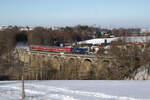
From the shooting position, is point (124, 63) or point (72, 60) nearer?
point (124, 63)

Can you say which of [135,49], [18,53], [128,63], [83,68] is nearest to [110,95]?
[128,63]

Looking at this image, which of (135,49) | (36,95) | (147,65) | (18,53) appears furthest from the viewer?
(18,53)

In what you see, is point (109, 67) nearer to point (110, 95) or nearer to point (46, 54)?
point (110, 95)

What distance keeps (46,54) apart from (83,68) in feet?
35.5

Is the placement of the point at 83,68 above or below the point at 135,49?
below

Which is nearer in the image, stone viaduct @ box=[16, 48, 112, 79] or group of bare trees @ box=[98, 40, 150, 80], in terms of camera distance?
group of bare trees @ box=[98, 40, 150, 80]

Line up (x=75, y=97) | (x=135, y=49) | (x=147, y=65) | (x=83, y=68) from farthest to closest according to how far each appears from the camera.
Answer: (x=83, y=68)
(x=135, y=49)
(x=147, y=65)
(x=75, y=97)

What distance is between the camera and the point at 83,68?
25.8m

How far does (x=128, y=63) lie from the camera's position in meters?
19.5

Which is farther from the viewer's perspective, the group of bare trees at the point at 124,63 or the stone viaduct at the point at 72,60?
the stone viaduct at the point at 72,60

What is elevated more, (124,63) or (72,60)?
(124,63)

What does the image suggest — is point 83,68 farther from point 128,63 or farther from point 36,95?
point 36,95

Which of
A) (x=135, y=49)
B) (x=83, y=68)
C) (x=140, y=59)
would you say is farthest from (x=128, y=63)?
(x=83, y=68)

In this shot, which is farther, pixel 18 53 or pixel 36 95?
pixel 18 53
